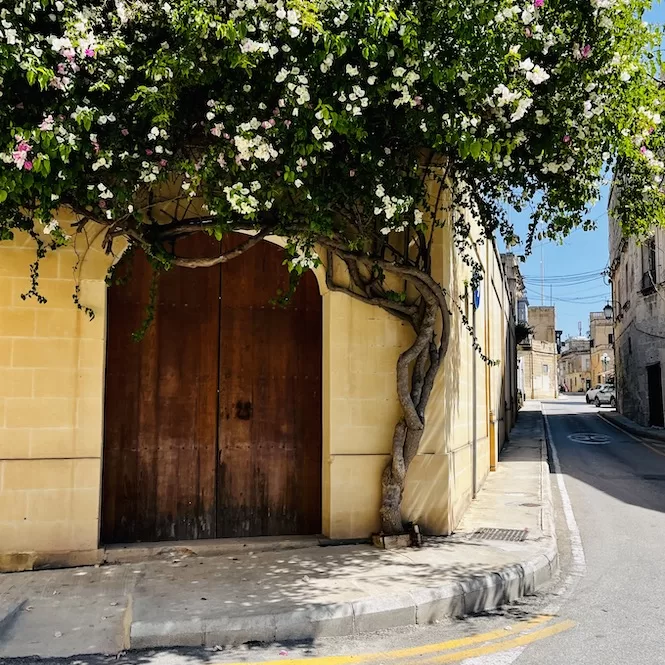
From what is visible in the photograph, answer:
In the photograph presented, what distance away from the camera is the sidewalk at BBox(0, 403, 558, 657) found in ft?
15.6

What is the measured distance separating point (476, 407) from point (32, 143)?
25.8ft

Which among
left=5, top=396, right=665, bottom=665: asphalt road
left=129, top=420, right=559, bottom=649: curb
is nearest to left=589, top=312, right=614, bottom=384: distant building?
left=5, top=396, right=665, bottom=665: asphalt road

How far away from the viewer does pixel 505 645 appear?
4746 millimetres

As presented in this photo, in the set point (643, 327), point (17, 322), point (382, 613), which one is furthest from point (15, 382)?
point (643, 327)

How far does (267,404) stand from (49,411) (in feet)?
7.42

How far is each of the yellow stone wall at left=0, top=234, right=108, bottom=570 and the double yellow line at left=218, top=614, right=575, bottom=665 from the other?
294 centimetres

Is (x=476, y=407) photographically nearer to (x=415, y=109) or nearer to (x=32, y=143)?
(x=415, y=109)

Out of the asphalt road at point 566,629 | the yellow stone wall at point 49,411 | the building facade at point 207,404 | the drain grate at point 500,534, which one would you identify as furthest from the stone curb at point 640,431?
the yellow stone wall at point 49,411

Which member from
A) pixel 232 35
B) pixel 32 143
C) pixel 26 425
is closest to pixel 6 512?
pixel 26 425

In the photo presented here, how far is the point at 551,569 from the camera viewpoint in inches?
264

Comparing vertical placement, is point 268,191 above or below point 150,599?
above

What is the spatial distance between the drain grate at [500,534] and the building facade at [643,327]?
645 inches

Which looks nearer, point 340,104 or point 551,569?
point 340,104

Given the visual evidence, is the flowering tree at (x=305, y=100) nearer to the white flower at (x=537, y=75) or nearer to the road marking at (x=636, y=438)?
the white flower at (x=537, y=75)
